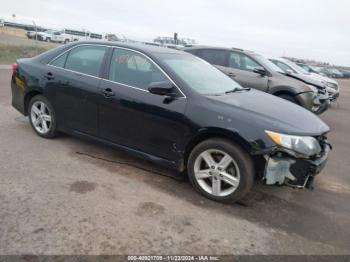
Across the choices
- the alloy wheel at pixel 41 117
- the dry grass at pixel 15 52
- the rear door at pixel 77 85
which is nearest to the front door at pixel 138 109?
the rear door at pixel 77 85

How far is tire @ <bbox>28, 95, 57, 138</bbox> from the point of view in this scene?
17.0 ft

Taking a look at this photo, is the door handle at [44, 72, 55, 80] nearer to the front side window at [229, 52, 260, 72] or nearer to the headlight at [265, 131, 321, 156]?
the headlight at [265, 131, 321, 156]

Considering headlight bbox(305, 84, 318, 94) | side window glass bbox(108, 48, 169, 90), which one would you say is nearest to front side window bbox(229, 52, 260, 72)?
headlight bbox(305, 84, 318, 94)

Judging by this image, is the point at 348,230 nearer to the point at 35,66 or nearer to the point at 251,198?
the point at 251,198

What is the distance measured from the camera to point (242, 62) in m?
8.71

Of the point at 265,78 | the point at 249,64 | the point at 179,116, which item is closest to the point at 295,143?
the point at 179,116

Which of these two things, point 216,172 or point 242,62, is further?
point 242,62

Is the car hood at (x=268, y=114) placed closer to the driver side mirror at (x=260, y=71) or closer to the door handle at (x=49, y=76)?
the door handle at (x=49, y=76)

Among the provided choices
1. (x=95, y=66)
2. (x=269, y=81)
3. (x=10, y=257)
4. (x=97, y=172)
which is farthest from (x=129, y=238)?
(x=269, y=81)

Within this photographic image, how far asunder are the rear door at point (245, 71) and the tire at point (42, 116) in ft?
16.0

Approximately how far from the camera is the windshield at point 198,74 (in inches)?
165

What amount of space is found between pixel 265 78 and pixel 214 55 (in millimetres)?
1631

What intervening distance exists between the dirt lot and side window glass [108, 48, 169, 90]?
3.76ft

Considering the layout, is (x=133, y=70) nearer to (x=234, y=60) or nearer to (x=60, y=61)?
(x=60, y=61)
